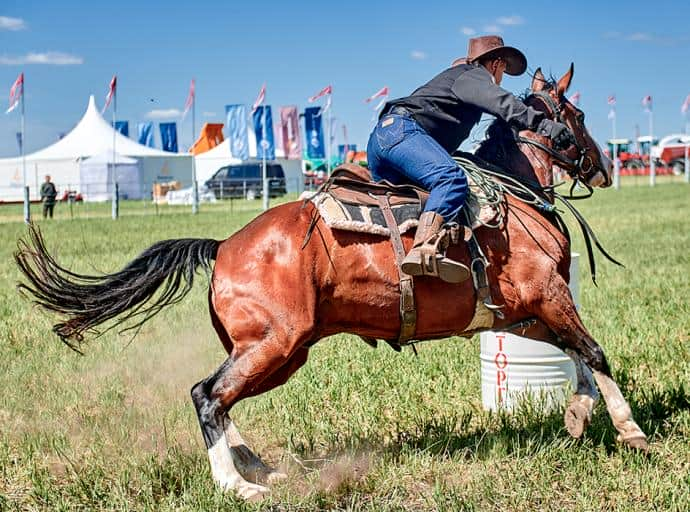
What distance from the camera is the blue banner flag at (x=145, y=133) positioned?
57.5 m

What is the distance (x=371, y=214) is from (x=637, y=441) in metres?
2.09

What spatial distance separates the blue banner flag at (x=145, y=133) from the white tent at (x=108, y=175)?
34.2ft

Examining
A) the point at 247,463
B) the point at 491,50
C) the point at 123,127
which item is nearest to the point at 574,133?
the point at 491,50

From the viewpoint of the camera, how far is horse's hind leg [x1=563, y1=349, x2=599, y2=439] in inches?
216

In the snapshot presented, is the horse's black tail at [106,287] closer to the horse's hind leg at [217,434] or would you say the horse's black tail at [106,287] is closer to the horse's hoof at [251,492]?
the horse's hind leg at [217,434]

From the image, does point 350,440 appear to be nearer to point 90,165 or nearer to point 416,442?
point 416,442

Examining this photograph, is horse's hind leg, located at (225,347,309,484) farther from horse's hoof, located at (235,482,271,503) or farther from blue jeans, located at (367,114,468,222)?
blue jeans, located at (367,114,468,222)

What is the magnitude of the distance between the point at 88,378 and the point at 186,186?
140 ft

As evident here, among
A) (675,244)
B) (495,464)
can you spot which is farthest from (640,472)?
(675,244)

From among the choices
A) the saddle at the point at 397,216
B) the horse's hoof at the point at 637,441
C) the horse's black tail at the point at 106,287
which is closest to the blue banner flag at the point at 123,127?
the horse's black tail at the point at 106,287

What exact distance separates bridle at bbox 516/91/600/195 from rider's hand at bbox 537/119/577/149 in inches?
4.2

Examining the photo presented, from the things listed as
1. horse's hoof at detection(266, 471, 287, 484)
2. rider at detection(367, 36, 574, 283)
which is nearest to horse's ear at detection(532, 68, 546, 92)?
rider at detection(367, 36, 574, 283)

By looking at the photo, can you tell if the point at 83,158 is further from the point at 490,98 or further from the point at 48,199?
the point at 490,98

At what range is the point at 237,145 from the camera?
45.5 meters
